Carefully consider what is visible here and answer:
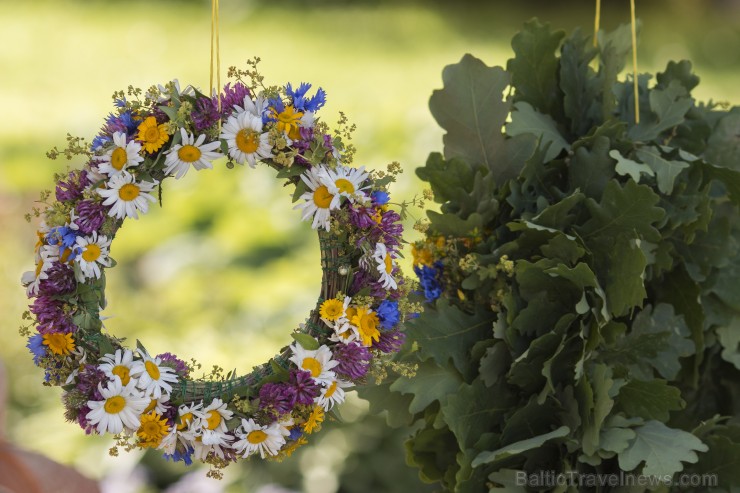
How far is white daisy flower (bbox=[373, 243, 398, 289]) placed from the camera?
1.23m

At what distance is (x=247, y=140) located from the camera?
1.23 m

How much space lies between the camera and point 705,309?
59.6 inches

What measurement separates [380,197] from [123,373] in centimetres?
42

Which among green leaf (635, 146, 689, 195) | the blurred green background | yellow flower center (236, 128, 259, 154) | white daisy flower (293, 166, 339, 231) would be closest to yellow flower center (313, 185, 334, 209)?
white daisy flower (293, 166, 339, 231)

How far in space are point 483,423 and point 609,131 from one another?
50 centimetres

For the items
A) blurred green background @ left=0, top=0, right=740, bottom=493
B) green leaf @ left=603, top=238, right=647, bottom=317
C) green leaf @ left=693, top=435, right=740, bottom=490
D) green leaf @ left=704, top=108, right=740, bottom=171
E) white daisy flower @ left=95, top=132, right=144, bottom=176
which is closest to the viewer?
white daisy flower @ left=95, top=132, right=144, bottom=176

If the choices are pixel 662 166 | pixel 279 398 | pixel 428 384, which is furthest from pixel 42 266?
pixel 662 166

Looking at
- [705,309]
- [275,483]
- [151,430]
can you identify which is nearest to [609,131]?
[705,309]

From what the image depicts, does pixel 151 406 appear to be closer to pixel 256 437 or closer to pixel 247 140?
pixel 256 437

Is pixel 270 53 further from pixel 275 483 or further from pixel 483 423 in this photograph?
pixel 483 423

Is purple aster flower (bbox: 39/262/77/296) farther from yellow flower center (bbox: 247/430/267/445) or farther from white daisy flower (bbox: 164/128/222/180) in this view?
yellow flower center (bbox: 247/430/267/445)

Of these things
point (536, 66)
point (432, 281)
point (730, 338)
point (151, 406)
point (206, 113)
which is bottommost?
point (151, 406)

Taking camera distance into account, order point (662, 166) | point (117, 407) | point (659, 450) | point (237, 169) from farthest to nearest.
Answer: point (237, 169), point (662, 166), point (659, 450), point (117, 407)

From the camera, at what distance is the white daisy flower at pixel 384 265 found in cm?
123
